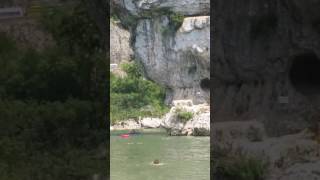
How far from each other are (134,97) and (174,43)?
2.05m

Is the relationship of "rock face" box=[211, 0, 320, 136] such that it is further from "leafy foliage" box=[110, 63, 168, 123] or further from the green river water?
"leafy foliage" box=[110, 63, 168, 123]

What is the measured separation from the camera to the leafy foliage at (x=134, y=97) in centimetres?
793

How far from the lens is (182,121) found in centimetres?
840

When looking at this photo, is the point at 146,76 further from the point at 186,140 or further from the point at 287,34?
the point at 287,34

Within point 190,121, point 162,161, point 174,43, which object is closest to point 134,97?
point 190,121

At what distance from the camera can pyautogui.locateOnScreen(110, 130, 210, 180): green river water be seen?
5.39 metres

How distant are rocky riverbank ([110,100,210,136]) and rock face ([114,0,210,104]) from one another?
0.52 ft

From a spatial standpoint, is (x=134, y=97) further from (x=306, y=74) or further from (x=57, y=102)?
(x=57, y=102)

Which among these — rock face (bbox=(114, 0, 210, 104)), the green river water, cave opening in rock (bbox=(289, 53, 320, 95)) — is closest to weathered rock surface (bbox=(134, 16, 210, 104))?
rock face (bbox=(114, 0, 210, 104))

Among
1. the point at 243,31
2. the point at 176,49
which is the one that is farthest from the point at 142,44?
the point at 243,31

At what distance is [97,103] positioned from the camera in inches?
194

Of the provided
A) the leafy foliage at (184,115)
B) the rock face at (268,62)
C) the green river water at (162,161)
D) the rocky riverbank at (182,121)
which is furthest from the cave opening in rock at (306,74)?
the leafy foliage at (184,115)

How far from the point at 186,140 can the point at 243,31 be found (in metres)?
2.72

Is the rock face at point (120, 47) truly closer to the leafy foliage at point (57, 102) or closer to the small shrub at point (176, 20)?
the small shrub at point (176, 20)
